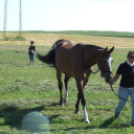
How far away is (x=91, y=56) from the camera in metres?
6.18

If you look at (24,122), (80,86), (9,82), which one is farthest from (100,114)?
(9,82)

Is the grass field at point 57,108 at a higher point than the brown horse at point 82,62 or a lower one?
lower

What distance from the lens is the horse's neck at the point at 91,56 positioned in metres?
6.06

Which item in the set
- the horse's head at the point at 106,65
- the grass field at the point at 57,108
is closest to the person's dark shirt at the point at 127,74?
the horse's head at the point at 106,65

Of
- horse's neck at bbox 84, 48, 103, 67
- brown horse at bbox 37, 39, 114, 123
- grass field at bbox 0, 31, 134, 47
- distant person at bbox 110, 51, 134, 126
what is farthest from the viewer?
grass field at bbox 0, 31, 134, 47

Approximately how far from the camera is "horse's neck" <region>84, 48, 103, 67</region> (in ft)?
19.9

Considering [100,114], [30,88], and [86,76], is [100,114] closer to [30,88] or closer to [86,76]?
[86,76]

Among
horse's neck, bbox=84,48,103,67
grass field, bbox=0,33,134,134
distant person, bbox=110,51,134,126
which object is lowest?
grass field, bbox=0,33,134,134

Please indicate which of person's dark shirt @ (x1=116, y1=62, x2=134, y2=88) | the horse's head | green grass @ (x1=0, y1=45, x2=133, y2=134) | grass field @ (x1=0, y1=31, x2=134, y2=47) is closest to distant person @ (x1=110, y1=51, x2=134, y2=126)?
person's dark shirt @ (x1=116, y1=62, x2=134, y2=88)

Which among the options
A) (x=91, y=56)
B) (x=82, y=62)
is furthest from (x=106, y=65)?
(x=82, y=62)

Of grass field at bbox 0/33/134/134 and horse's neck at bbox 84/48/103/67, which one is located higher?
horse's neck at bbox 84/48/103/67

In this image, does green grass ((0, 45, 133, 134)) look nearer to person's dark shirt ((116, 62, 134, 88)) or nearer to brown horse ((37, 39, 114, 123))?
brown horse ((37, 39, 114, 123))

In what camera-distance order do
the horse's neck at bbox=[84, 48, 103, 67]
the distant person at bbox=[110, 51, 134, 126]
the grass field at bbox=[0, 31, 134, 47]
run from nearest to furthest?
1. the distant person at bbox=[110, 51, 134, 126]
2. the horse's neck at bbox=[84, 48, 103, 67]
3. the grass field at bbox=[0, 31, 134, 47]

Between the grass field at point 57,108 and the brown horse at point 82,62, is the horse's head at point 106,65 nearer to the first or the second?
the brown horse at point 82,62
